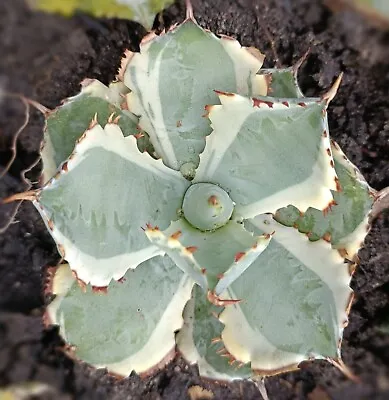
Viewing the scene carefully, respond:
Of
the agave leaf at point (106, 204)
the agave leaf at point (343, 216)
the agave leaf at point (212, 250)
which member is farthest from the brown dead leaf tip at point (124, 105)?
Answer: the agave leaf at point (343, 216)

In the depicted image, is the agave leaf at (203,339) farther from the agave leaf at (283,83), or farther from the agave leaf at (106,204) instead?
the agave leaf at (283,83)

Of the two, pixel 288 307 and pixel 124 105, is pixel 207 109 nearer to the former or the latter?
pixel 124 105

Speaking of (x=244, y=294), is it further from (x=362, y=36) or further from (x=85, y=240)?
(x=362, y=36)

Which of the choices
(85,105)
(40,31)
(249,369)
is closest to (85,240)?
(85,105)

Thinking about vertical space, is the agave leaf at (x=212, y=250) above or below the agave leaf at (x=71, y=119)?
above

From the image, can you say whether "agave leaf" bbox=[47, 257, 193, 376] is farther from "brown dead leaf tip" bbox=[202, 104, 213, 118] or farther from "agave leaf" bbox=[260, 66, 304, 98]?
"agave leaf" bbox=[260, 66, 304, 98]
